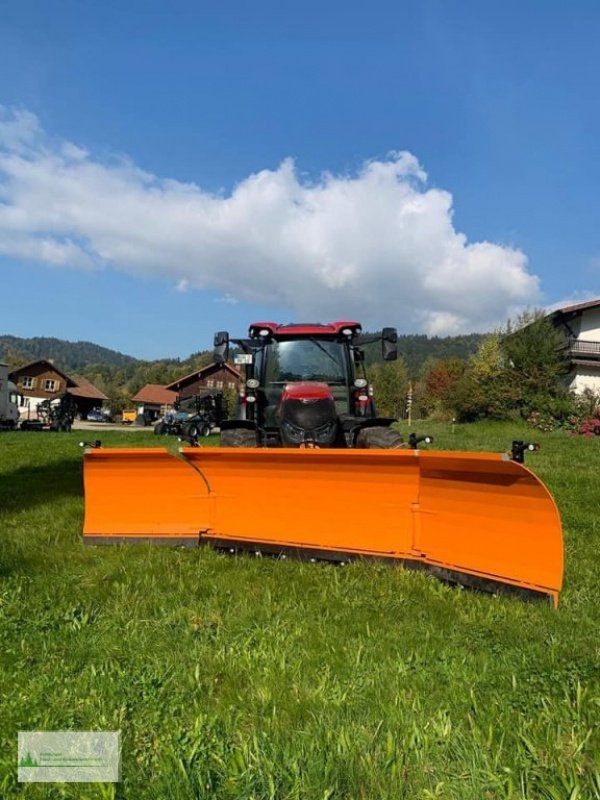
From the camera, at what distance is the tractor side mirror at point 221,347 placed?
22.7 feet

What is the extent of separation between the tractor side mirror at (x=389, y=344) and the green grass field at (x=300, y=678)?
10.1 ft

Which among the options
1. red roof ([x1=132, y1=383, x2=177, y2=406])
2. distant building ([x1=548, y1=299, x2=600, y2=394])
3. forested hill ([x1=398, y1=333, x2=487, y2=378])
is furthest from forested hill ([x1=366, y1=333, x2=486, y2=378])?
distant building ([x1=548, y1=299, x2=600, y2=394])

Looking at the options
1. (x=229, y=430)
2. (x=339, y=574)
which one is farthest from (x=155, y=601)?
(x=229, y=430)

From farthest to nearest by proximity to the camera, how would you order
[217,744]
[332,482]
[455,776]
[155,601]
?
[332,482] < [155,601] < [217,744] < [455,776]

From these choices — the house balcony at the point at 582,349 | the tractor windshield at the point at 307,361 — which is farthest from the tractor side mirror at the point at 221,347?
the house balcony at the point at 582,349

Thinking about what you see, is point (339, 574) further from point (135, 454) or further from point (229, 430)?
point (229, 430)

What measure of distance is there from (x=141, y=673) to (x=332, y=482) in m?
2.11

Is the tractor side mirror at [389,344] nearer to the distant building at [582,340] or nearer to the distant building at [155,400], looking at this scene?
the distant building at [582,340]

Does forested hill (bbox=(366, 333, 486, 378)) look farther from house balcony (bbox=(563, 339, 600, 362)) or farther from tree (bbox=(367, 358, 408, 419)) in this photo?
house balcony (bbox=(563, 339, 600, 362))

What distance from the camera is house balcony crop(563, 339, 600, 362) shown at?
91.2 ft

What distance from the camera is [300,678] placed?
2576 mm

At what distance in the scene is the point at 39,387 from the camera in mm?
66438

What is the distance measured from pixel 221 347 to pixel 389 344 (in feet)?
6.56

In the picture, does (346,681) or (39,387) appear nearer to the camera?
(346,681)
